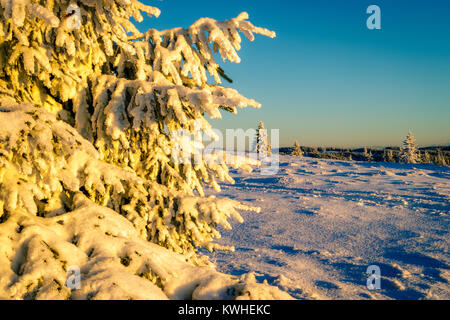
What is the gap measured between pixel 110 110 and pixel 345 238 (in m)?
7.79

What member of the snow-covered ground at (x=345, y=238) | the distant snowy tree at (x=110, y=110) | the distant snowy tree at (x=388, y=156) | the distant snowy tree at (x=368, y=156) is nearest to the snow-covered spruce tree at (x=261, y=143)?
the distant snowy tree at (x=368, y=156)

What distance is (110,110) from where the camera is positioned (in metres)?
2.69

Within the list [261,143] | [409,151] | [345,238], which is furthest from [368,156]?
[345,238]

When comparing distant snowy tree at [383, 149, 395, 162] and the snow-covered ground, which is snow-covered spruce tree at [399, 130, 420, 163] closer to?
distant snowy tree at [383, 149, 395, 162]

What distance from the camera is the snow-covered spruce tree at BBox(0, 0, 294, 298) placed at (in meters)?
1.99

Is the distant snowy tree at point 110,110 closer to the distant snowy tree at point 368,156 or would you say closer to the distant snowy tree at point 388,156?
the distant snowy tree at point 368,156

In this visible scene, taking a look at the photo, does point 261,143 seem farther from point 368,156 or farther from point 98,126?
point 98,126

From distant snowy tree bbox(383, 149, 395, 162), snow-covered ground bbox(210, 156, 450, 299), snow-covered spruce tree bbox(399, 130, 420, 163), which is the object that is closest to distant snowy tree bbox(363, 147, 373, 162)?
distant snowy tree bbox(383, 149, 395, 162)

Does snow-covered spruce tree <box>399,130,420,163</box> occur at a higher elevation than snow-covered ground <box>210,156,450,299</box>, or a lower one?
higher

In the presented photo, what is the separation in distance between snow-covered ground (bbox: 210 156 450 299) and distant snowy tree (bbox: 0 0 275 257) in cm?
247

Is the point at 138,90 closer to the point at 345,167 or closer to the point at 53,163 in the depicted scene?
the point at 53,163

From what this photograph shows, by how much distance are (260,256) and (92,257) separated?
19.0 ft

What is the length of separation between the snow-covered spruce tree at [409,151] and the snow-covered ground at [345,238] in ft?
114
